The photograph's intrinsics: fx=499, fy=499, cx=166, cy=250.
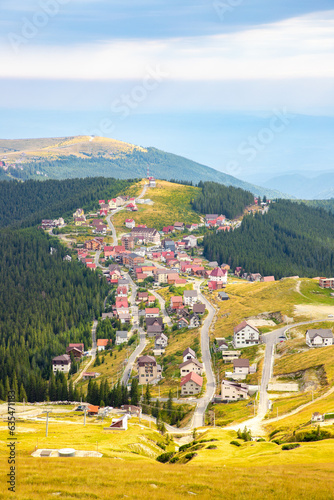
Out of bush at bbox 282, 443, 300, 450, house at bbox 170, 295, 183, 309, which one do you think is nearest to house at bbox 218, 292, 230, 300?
house at bbox 170, 295, 183, 309

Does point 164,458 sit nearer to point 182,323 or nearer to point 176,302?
point 182,323

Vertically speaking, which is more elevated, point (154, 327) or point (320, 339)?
point (154, 327)

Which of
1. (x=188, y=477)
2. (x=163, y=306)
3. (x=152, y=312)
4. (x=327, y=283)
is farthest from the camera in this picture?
(x=163, y=306)

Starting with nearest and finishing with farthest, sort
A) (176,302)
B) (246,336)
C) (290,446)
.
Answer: (290,446)
(246,336)
(176,302)

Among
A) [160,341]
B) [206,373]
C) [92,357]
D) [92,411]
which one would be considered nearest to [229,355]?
[206,373]

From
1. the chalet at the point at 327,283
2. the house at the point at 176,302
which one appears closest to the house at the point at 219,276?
the house at the point at 176,302

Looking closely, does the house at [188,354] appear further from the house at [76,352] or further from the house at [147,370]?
the house at [76,352]

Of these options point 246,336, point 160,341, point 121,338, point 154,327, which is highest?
point 154,327

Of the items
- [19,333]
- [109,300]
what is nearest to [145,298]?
[109,300]
